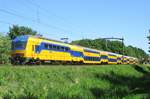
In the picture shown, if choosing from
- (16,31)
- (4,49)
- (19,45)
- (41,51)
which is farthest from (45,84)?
(16,31)

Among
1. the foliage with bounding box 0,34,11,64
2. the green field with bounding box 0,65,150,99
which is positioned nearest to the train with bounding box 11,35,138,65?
the green field with bounding box 0,65,150,99

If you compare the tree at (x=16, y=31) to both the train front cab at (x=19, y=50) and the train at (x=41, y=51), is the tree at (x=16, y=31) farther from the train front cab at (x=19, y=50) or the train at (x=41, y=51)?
the train front cab at (x=19, y=50)

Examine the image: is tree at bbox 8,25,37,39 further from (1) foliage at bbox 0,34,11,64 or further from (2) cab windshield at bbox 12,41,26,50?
(2) cab windshield at bbox 12,41,26,50

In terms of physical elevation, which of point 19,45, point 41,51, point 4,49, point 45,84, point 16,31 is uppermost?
point 16,31

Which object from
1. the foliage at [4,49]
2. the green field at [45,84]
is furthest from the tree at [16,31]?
the green field at [45,84]

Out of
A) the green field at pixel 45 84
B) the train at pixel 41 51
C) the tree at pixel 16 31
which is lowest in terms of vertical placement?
the green field at pixel 45 84

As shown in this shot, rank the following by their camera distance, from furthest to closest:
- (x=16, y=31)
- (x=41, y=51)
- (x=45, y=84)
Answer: (x=16, y=31) → (x=41, y=51) → (x=45, y=84)

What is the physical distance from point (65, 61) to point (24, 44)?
11.2 meters

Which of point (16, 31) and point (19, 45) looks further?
point (16, 31)

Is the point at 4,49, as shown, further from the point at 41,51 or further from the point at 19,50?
the point at 19,50

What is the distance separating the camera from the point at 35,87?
23.2m

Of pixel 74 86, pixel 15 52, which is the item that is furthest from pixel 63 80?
pixel 15 52

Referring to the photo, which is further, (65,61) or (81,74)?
(65,61)

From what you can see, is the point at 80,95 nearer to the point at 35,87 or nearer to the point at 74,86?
the point at 74,86
